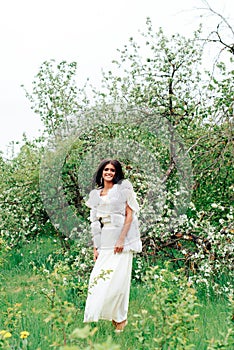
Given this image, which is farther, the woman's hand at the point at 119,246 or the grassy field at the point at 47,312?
the woman's hand at the point at 119,246

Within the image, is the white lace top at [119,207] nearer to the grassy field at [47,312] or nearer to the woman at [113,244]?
the woman at [113,244]

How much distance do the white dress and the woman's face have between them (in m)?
0.08

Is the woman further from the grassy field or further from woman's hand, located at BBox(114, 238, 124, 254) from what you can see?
the grassy field

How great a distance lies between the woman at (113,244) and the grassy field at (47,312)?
0.15 m

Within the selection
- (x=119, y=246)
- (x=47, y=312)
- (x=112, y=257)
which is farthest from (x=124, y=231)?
(x=47, y=312)

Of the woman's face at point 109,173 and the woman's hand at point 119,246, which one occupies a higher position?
the woman's face at point 109,173

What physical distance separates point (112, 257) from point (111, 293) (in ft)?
0.99

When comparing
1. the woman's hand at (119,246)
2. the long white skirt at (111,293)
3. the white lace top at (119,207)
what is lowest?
the long white skirt at (111,293)

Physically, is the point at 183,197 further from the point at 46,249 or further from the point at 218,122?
the point at 46,249

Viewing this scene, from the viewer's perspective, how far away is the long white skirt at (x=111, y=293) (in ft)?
15.3

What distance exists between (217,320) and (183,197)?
7.46ft

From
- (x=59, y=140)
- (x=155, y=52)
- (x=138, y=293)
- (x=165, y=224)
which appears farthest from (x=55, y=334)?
(x=155, y=52)

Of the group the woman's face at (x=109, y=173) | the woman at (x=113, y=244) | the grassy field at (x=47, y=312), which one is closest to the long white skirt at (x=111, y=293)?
the woman at (x=113, y=244)

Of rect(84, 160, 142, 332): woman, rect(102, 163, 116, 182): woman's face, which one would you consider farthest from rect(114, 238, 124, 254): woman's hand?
rect(102, 163, 116, 182): woman's face
